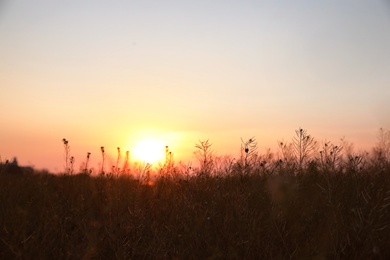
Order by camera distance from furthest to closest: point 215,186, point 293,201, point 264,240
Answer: point 215,186, point 293,201, point 264,240

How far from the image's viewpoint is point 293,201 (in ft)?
17.8

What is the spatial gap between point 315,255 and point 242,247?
86cm

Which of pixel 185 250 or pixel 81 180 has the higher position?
pixel 81 180

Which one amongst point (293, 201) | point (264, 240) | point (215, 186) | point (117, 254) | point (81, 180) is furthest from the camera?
point (81, 180)

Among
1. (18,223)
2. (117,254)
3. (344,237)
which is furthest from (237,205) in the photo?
(18,223)

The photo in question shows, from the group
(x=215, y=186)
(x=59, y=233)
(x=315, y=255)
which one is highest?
(x=215, y=186)

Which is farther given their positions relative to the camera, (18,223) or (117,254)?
(18,223)

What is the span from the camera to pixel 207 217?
4887mm

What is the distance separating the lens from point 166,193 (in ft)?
21.4

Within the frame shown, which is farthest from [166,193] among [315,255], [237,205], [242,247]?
[315,255]

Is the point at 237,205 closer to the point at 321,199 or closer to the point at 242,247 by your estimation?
the point at 242,247

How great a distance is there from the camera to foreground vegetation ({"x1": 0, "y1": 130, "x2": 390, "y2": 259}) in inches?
161

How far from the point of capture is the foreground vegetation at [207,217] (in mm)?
4094

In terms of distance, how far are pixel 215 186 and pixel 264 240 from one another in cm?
209
